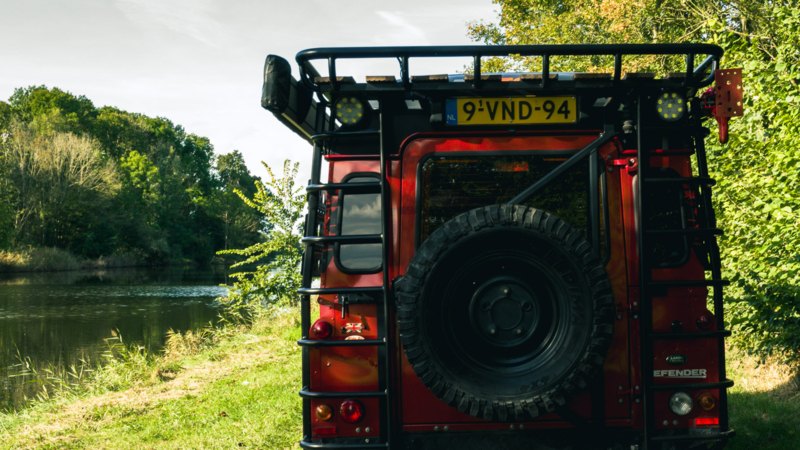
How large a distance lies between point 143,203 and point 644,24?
4873 cm

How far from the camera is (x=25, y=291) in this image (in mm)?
26250

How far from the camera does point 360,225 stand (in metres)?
3.61

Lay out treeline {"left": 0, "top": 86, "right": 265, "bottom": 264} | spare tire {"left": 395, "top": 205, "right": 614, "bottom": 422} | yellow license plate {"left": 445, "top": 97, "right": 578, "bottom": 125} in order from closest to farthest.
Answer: spare tire {"left": 395, "top": 205, "right": 614, "bottom": 422} → yellow license plate {"left": 445, "top": 97, "right": 578, "bottom": 125} → treeline {"left": 0, "top": 86, "right": 265, "bottom": 264}

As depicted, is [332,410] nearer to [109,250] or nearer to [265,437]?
[265,437]

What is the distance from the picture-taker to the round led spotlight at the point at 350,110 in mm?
3510

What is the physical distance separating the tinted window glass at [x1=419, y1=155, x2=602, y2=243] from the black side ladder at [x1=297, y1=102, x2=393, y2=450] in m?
0.29

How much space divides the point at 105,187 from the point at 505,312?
4533 centimetres

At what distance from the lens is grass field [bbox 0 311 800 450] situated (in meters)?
5.17

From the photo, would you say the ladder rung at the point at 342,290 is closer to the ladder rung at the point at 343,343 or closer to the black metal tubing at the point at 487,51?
the ladder rung at the point at 343,343

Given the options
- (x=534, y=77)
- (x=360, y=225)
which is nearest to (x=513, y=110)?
(x=534, y=77)

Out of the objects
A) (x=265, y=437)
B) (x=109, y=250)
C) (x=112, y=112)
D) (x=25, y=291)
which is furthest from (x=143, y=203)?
(x=265, y=437)

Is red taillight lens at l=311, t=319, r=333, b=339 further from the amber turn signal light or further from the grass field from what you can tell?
the grass field

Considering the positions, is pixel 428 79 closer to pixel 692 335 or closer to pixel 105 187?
pixel 692 335

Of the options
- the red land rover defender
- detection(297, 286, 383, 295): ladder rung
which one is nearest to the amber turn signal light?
the red land rover defender
